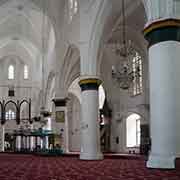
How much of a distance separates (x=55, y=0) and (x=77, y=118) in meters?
14.6

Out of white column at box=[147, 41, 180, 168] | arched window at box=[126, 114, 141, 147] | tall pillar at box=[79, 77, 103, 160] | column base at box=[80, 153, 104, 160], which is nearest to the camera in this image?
white column at box=[147, 41, 180, 168]

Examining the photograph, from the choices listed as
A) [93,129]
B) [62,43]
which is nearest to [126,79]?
[93,129]

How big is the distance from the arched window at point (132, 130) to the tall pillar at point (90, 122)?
28.9 feet

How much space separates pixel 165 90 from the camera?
30.1 feet

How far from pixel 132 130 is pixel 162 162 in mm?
15342

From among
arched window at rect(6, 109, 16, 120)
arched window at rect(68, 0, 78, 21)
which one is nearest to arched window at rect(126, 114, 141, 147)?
arched window at rect(68, 0, 78, 21)

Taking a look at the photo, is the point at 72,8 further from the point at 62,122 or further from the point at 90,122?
the point at 90,122

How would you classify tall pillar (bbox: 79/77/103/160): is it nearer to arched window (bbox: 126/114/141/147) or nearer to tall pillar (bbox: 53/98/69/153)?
tall pillar (bbox: 53/98/69/153)

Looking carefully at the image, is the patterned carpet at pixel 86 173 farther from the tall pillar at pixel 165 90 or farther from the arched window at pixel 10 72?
the arched window at pixel 10 72

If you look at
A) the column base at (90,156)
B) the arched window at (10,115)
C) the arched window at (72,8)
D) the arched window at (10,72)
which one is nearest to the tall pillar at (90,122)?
the column base at (90,156)

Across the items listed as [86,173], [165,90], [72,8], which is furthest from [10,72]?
[86,173]

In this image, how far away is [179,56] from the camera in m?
9.38

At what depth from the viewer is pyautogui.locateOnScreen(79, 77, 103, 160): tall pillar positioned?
1509 centimetres

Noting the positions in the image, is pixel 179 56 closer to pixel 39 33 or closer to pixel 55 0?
pixel 55 0
